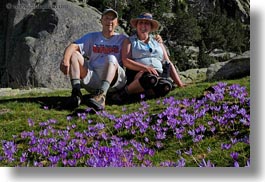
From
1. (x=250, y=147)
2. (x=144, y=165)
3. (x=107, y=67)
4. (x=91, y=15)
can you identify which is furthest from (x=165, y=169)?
(x=91, y=15)

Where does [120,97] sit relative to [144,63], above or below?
below

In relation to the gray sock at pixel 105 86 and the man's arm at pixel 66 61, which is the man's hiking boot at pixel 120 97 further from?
the man's arm at pixel 66 61

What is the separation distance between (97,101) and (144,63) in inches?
34.9

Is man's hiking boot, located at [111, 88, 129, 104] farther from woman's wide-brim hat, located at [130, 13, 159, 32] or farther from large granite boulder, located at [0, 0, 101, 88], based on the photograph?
large granite boulder, located at [0, 0, 101, 88]

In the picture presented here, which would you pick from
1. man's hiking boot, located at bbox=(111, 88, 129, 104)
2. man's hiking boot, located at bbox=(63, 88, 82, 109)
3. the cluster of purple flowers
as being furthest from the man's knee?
the cluster of purple flowers

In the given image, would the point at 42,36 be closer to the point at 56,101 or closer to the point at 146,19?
the point at 56,101

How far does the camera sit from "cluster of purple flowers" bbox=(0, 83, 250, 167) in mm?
4102

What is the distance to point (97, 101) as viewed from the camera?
5.58m

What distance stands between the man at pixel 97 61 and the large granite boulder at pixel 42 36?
2.88 meters

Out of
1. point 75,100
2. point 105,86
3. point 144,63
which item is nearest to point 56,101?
point 75,100

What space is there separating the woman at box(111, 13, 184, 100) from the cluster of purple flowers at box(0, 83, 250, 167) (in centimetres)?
58

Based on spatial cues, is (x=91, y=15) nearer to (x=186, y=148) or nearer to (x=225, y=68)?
(x=225, y=68)

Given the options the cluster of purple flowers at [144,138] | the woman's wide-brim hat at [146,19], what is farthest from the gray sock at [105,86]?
the woman's wide-brim hat at [146,19]

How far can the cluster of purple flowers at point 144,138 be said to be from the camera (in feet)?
13.5
